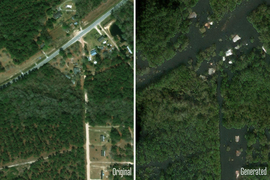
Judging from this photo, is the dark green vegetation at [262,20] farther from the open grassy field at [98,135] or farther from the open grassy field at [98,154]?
the open grassy field at [98,154]

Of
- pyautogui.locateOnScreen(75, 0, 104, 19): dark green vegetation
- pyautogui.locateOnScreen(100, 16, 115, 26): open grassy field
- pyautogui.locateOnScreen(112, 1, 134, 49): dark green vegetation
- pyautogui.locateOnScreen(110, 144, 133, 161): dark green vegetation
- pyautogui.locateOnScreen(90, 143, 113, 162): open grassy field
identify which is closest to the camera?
pyautogui.locateOnScreen(112, 1, 134, 49): dark green vegetation

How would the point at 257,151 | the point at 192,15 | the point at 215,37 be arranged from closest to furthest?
the point at 192,15 < the point at 215,37 < the point at 257,151

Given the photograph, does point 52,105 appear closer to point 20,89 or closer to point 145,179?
point 20,89

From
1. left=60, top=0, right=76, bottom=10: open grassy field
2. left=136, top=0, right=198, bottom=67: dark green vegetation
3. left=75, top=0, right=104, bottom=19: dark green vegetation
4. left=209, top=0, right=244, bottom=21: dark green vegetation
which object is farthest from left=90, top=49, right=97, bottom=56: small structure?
left=209, top=0, right=244, bottom=21: dark green vegetation

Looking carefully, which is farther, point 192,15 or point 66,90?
point 66,90

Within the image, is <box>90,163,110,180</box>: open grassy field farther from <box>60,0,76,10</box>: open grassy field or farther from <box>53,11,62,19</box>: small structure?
<box>60,0,76,10</box>: open grassy field

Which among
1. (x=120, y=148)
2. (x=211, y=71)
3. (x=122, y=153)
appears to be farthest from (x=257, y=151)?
(x=120, y=148)

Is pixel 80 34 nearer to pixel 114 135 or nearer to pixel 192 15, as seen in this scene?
pixel 114 135
